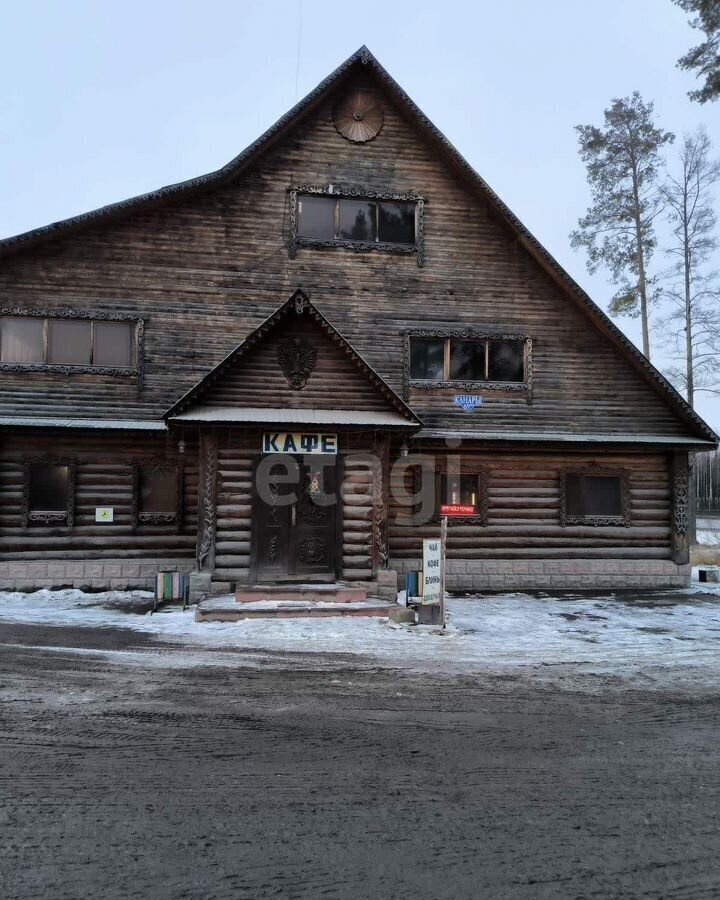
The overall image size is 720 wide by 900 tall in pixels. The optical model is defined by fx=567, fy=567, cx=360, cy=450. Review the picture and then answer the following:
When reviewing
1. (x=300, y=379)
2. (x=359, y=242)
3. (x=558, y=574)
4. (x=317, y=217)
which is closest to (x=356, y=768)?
(x=300, y=379)

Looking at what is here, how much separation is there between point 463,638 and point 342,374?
6034mm

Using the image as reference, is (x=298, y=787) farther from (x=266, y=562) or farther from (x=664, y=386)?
(x=664, y=386)

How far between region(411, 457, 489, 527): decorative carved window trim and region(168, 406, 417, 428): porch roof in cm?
300

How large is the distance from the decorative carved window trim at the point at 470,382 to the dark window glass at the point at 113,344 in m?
7.09

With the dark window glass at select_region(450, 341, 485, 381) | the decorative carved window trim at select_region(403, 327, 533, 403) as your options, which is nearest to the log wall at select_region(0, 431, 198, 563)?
the decorative carved window trim at select_region(403, 327, 533, 403)

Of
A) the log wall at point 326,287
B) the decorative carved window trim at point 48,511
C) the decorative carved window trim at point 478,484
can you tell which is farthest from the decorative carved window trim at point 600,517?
the decorative carved window trim at point 48,511

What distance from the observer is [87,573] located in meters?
13.5

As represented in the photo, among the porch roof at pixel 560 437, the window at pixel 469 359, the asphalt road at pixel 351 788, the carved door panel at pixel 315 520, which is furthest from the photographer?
the window at pixel 469 359

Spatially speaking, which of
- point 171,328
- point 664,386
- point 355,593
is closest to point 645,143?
point 664,386

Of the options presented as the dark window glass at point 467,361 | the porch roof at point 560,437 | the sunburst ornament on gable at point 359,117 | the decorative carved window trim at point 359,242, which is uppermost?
the sunburst ornament on gable at point 359,117

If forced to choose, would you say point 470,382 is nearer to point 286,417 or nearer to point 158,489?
point 286,417

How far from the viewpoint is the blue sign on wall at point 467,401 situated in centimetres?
1479

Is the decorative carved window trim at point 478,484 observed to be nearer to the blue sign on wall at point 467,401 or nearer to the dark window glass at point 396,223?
the blue sign on wall at point 467,401

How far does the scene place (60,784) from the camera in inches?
175
